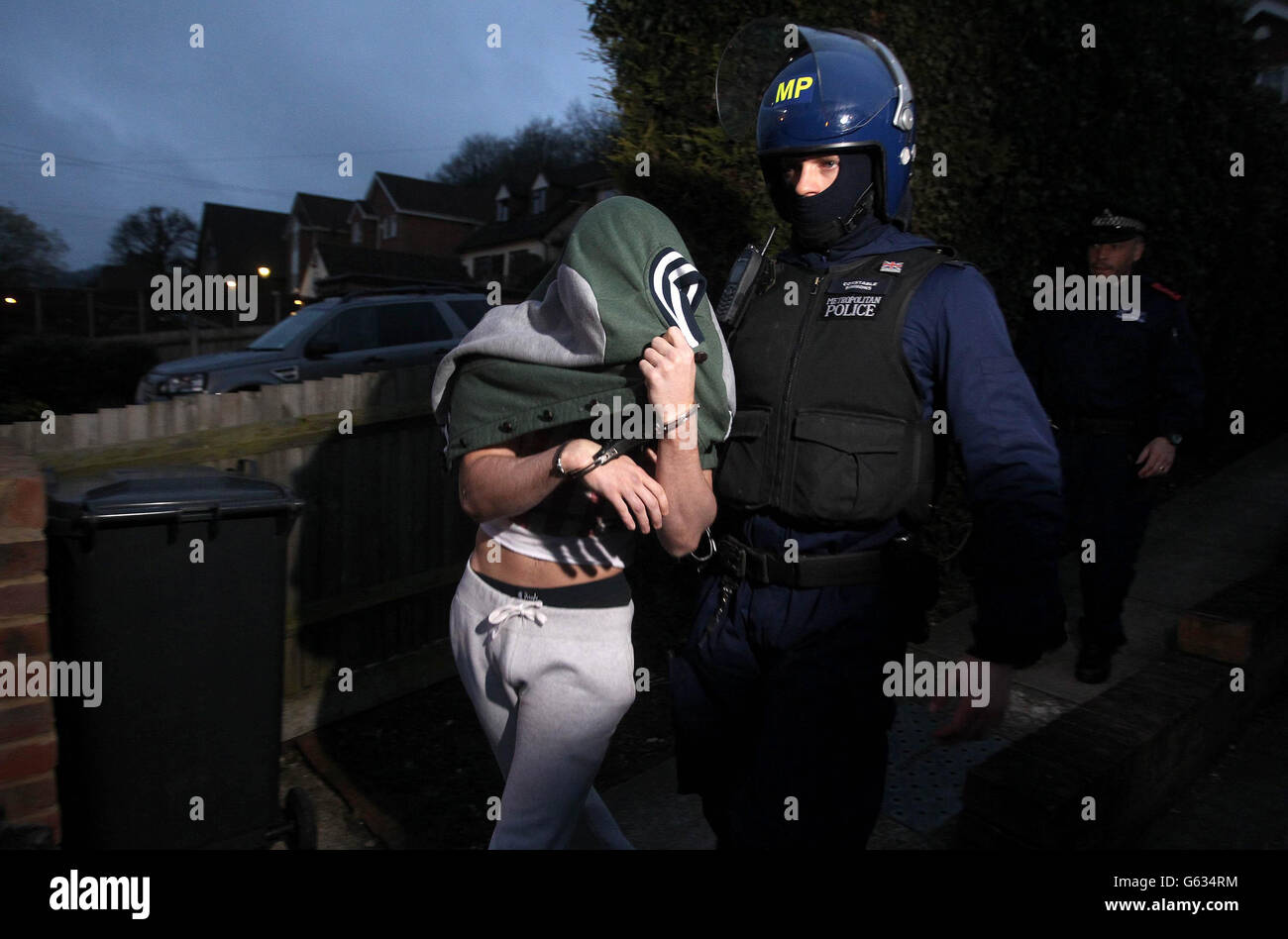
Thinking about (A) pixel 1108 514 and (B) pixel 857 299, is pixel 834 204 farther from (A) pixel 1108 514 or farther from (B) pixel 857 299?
(A) pixel 1108 514

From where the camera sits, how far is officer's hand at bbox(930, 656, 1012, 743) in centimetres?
173

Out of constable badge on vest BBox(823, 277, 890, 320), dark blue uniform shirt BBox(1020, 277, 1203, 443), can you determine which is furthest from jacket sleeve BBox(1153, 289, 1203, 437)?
constable badge on vest BBox(823, 277, 890, 320)

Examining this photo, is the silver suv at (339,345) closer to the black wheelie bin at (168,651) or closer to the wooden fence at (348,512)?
the wooden fence at (348,512)

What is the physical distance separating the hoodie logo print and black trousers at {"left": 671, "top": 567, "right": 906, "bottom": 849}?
0.67 metres

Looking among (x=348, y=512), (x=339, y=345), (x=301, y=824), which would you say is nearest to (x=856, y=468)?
(x=301, y=824)

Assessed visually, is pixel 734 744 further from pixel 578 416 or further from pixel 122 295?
pixel 122 295

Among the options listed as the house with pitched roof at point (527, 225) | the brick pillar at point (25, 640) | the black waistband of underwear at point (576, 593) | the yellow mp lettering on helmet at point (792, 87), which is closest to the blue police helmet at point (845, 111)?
the yellow mp lettering on helmet at point (792, 87)

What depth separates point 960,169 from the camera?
4.29 m

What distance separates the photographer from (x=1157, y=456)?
4.01 meters

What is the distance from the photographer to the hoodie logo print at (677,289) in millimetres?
1670

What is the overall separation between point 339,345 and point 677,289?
9.80 meters

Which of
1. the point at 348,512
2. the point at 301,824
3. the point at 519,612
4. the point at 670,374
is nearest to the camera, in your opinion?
the point at 670,374

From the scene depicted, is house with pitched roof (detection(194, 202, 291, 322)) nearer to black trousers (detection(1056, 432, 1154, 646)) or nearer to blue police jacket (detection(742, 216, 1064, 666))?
black trousers (detection(1056, 432, 1154, 646))
